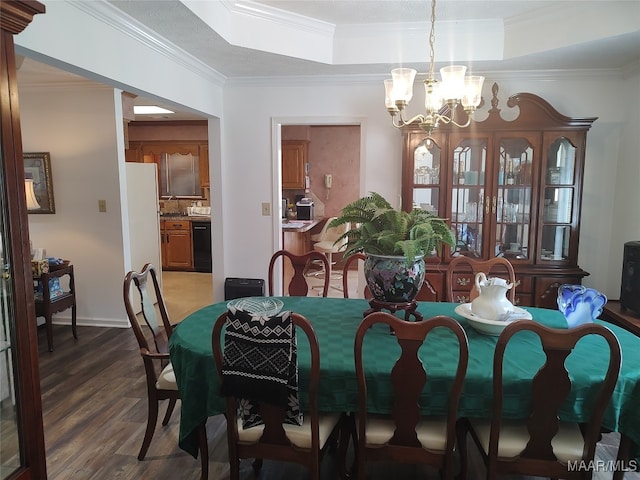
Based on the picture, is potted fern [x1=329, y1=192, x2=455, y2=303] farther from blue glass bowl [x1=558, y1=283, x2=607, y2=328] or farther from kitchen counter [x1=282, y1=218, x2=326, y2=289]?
kitchen counter [x1=282, y1=218, x2=326, y2=289]

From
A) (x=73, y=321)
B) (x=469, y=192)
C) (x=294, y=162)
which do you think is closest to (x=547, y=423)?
(x=469, y=192)

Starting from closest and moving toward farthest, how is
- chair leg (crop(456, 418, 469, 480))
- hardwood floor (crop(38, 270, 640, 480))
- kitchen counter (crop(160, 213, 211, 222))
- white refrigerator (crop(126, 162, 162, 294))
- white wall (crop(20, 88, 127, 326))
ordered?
chair leg (crop(456, 418, 469, 480)) < hardwood floor (crop(38, 270, 640, 480)) < white wall (crop(20, 88, 127, 326)) < white refrigerator (crop(126, 162, 162, 294)) < kitchen counter (crop(160, 213, 211, 222))

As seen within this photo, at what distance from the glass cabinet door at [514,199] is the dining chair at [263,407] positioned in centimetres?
249

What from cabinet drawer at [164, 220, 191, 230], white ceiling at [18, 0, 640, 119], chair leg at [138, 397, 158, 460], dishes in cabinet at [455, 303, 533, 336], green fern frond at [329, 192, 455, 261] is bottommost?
chair leg at [138, 397, 158, 460]

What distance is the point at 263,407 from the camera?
1.79 meters

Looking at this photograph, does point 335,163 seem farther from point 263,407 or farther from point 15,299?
point 15,299

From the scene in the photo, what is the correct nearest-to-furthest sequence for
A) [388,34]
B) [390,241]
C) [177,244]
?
1. [390,241]
2. [388,34]
3. [177,244]

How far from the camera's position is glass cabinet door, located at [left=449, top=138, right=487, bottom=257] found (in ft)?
12.3

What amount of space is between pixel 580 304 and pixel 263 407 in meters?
1.58

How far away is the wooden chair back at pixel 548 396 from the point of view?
1537 millimetres

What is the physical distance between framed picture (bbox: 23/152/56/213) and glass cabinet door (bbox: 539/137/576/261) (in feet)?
14.8

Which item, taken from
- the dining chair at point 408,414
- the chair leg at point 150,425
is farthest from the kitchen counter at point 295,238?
the dining chair at point 408,414

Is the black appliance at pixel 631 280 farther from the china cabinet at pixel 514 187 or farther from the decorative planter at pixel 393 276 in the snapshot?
the decorative planter at pixel 393 276

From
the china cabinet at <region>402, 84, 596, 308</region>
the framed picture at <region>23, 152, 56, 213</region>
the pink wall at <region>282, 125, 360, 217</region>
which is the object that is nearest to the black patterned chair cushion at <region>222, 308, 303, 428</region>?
the china cabinet at <region>402, 84, 596, 308</region>
